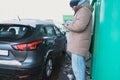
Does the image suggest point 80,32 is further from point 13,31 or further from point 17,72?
point 13,31

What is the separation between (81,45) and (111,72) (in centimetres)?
113

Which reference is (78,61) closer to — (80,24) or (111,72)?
(80,24)

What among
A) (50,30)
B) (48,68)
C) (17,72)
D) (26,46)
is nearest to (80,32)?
(26,46)

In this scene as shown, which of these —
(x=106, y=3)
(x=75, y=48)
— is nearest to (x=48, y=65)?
(x=75, y=48)

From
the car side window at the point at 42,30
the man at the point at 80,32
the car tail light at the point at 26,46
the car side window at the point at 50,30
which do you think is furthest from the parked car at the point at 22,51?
the man at the point at 80,32

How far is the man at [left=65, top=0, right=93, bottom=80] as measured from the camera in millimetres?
4320

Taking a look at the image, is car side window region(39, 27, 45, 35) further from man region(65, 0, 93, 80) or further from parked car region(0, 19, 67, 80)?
man region(65, 0, 93, 80)

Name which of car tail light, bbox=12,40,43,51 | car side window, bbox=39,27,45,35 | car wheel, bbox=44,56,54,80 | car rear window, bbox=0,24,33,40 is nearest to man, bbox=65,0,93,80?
car tail light, bbox=12,40,43,51

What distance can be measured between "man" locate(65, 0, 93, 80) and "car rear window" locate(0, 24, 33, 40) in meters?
1.31

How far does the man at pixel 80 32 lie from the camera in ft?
14.2

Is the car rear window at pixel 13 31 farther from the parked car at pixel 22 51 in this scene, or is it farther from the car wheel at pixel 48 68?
the car wheel at pixel 48 68

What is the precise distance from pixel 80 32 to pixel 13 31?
1883 mm

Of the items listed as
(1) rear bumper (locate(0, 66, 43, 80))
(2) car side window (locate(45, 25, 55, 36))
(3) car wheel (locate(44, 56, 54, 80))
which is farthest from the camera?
(2) car side window (locate(45, 25, 55, 36))

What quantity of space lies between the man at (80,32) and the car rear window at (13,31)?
1.31m
